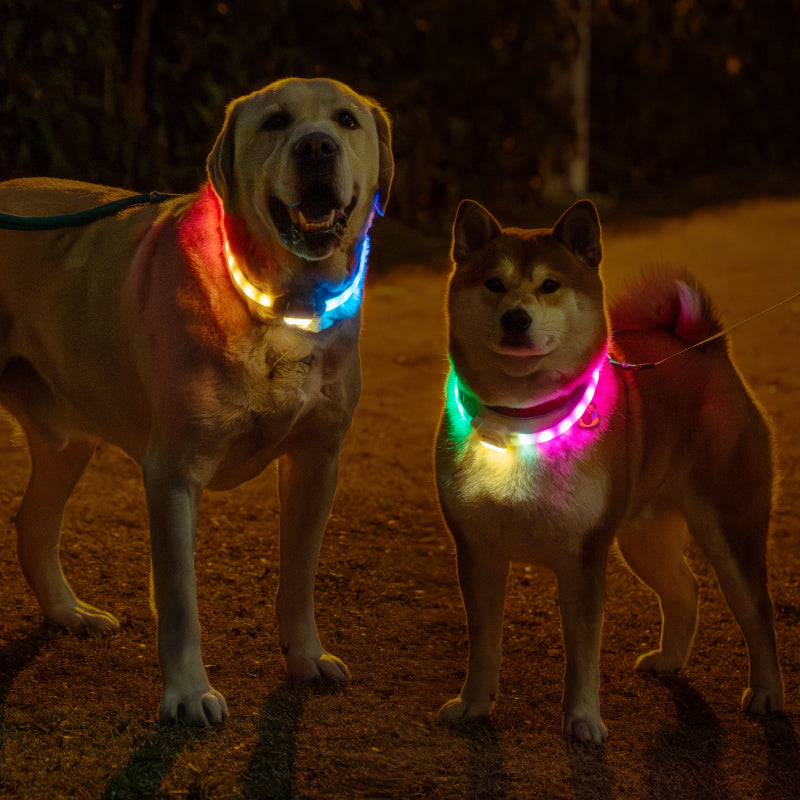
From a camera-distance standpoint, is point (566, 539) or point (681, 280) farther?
point (681, 280)

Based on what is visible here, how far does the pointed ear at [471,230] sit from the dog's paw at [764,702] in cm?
144

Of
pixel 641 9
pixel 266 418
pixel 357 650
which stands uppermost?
pixel 641 9

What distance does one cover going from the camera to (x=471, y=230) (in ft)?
10.4

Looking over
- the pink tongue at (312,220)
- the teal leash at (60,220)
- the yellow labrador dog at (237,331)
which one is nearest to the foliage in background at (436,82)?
the teal leash at (60,220)

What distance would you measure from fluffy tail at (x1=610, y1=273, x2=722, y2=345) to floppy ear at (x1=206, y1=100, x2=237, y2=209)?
46.1 inches

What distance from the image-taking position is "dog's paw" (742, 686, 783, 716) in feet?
11.1

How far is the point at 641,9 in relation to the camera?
42.4ft

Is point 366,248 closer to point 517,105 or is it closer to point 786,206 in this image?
point 517,105

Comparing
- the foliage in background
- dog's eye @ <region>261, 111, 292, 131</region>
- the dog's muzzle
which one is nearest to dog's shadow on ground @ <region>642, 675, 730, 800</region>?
the dog's muzzle

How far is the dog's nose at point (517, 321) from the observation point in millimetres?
2912

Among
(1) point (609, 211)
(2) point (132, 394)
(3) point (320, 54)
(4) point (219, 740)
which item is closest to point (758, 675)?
(4) point (219, 740)

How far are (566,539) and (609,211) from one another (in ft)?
32.4

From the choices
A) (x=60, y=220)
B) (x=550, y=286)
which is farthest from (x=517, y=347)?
(x=60, y=220)

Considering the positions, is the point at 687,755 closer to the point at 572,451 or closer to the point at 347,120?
the point at 572,451
